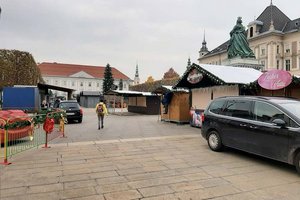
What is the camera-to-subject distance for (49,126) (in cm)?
1016

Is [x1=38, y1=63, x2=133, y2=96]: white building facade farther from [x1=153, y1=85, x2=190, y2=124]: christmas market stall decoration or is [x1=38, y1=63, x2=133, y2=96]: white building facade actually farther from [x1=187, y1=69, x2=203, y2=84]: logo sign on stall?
[x1=187, y1=69, x2=203, y2=84]: logo sign on stall

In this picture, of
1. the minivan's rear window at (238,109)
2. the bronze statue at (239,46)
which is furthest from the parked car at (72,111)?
the minivan's rear window at (238,109)

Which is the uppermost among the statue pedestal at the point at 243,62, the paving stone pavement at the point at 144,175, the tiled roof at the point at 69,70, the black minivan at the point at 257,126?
the tiled roof at the point at 69,70

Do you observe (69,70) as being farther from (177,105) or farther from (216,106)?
(216,106)

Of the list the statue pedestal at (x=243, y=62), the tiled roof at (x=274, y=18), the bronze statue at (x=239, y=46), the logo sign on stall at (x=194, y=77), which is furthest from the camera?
the tiled roof at (x=274, y=18)

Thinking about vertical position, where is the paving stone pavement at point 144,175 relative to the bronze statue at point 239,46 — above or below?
below

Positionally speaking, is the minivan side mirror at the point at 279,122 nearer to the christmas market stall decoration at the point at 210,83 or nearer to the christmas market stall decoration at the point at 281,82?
the christmas market stall decoration at the point at 281,82

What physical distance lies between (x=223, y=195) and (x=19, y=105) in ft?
73.4

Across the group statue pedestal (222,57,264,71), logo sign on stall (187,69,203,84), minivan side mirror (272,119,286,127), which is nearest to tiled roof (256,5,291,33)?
statue pedestal (222,57,264,71)

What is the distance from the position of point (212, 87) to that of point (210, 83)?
28 centimetres

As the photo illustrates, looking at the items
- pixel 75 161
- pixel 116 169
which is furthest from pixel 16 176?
pixel 116 169

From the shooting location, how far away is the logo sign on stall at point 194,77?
1533 centimetres

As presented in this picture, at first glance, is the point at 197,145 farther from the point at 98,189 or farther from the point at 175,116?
the point at 175,116

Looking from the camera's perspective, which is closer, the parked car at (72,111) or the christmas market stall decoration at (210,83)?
the christmas market stall decoration at (210,83)
